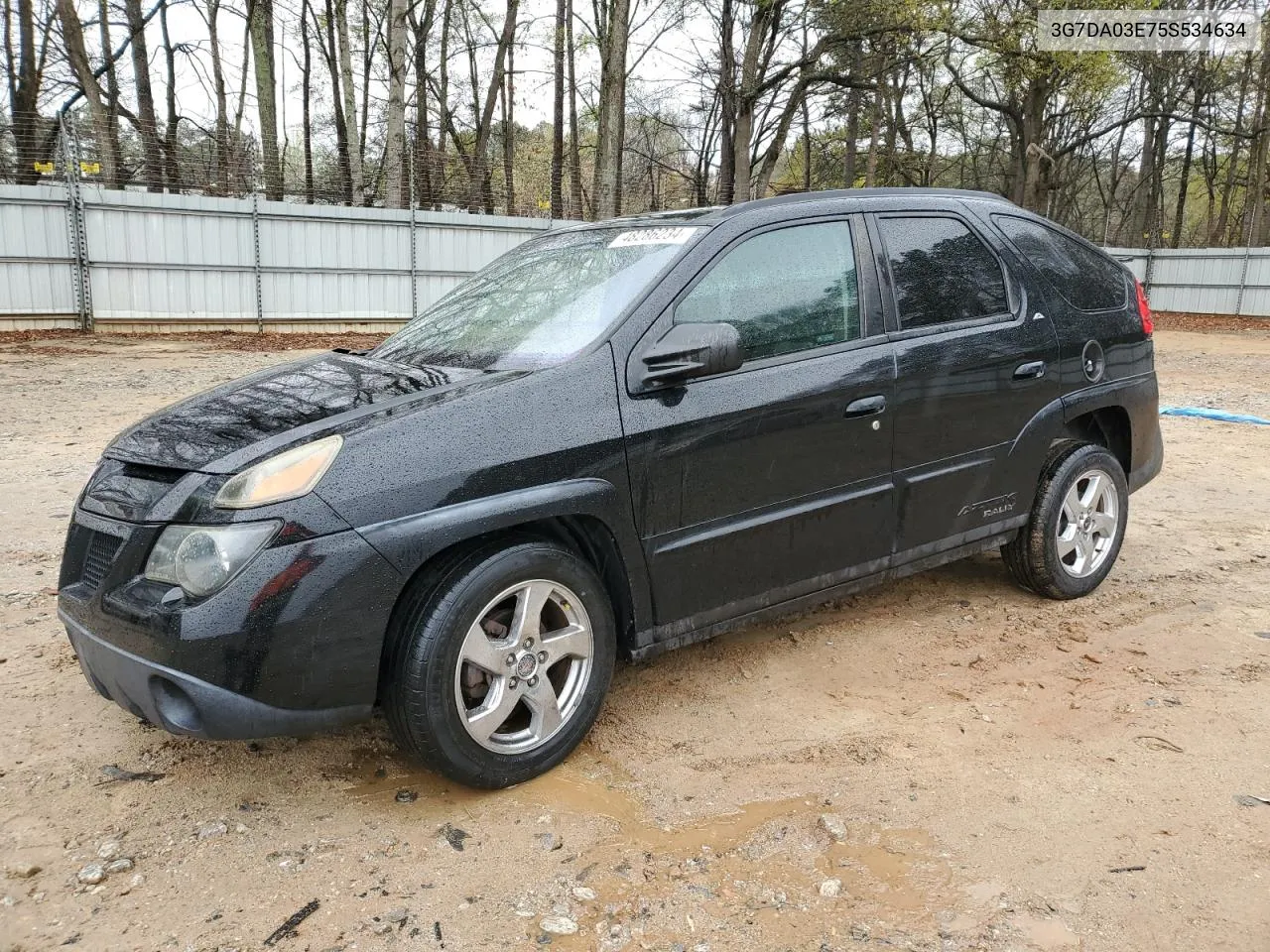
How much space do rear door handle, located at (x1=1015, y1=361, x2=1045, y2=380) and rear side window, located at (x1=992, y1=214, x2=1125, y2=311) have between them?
0.43 m

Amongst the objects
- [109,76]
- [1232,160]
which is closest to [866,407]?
[109,76]

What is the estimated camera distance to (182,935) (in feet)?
7.18

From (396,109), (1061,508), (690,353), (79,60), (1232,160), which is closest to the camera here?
(690,353)

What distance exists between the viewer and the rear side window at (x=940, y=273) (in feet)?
12.0

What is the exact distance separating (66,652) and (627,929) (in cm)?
267

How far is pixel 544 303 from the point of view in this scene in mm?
3342

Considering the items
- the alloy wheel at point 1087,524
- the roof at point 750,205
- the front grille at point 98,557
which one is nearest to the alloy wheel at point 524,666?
the front grille at point 98,557

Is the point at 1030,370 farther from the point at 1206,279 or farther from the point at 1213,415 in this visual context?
the point at 1206,279

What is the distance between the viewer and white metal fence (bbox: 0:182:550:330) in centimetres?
1619

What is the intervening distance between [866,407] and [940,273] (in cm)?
79

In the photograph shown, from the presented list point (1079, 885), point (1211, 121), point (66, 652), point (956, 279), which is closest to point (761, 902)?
point (1079, 885)

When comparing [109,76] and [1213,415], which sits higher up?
[109,76]

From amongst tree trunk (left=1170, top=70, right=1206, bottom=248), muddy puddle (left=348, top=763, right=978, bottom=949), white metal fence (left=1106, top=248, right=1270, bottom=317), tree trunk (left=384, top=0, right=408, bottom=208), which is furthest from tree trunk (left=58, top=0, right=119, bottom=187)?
tree trunk (left=1170, top=70, right=1206, bottom=248)

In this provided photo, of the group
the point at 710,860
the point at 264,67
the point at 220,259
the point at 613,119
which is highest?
the point at 264,67
